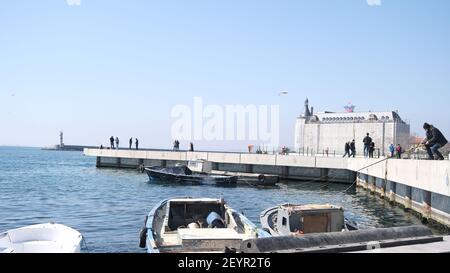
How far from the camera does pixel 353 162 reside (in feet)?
133

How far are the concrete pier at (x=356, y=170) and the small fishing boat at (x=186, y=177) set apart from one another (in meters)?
8.56

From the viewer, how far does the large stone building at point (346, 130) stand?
265 feet

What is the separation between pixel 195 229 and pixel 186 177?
101ft

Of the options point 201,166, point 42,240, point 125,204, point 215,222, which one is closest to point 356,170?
point 201,166

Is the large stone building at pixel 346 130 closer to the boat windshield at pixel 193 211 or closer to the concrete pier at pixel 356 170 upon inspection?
the concrete pier at pixel 356 170

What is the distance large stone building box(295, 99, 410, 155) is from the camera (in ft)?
265

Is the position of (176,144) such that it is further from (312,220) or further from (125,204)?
(312,220)

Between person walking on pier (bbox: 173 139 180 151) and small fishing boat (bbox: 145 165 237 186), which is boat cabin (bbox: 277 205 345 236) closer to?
small fishing boat (bbox: 145 165 237 186)

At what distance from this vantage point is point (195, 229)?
40.6 ft

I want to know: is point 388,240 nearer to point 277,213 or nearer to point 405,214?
point 277,213

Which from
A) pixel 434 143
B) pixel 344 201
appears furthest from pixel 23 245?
pixel 344 201

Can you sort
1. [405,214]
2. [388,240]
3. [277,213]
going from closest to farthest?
[388,240]
[277,213]
[405,214]
